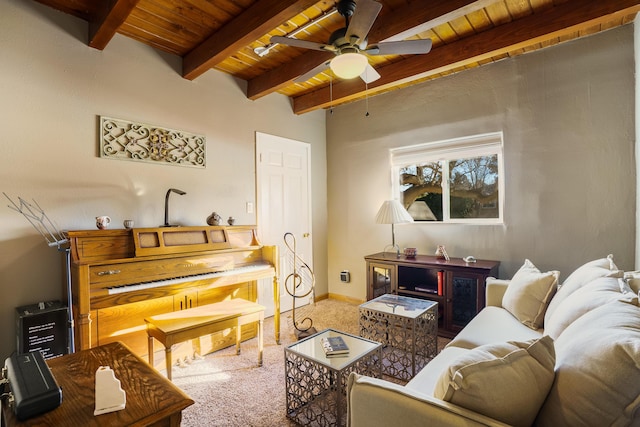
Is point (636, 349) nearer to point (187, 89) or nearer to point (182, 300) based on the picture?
point (182, 300)

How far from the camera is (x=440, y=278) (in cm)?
316

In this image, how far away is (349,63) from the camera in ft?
6.50

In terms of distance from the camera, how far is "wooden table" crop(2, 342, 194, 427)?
3.52ft

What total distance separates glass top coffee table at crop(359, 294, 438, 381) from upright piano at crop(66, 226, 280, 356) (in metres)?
1.01

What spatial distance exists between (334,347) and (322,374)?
0.18 metres

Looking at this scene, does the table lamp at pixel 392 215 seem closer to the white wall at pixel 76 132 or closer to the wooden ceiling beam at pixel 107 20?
the white wall at pixel 76 132

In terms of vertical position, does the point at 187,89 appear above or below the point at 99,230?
above

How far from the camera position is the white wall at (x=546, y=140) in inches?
104

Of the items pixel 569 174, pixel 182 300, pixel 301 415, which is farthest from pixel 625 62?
pixel 182 300

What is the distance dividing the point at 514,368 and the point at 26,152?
3.16m

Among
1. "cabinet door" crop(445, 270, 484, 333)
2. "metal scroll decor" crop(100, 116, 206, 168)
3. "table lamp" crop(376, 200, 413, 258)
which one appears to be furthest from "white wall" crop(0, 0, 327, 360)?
"cabinet door" crop(445, 270, 484, 333)

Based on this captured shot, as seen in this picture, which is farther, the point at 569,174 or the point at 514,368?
the point at 569,174

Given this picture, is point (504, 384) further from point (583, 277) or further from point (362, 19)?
point (362, 19)

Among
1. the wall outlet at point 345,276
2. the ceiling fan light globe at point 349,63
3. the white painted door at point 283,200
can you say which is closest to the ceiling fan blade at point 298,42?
the ceiling fan light globe at point 349,63
